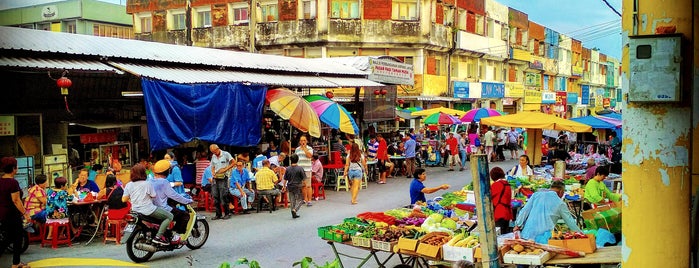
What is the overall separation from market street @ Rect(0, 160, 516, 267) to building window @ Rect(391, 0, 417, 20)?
21.7m

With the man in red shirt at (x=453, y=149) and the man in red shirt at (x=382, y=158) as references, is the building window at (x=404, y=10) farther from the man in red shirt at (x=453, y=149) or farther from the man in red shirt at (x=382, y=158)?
the man in red shirt at (x=382, y=158)

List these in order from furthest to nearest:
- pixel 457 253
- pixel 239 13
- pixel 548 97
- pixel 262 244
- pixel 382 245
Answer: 1. pixel 548 97
2. pixel 239 13
3. pixel 262 244
4. pixel 382 245
5. pixel 457 253

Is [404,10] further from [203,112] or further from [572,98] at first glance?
[572,98]

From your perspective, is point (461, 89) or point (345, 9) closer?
point (345, 9)

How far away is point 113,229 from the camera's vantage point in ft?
37.8

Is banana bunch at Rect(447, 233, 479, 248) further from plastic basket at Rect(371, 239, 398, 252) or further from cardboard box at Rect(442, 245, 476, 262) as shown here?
plastic basket at Rect(371, 239, 398, 252)

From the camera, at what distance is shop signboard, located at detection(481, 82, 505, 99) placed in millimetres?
44406

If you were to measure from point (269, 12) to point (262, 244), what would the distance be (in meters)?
27.5

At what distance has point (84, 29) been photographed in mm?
39062

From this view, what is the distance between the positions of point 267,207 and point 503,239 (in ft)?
30.4

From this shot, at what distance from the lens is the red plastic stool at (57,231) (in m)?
10.9

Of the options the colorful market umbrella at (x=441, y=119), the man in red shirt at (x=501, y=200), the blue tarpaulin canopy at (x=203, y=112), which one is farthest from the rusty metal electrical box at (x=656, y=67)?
the colorful market umbrella at (x=441, y=119)

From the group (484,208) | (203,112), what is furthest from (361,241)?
(203,112)

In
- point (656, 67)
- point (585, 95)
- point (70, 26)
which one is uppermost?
point (70, 26)
